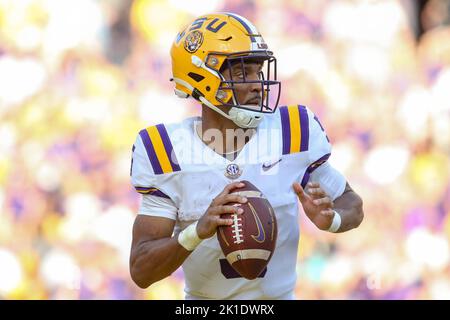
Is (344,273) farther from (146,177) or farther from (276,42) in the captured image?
(146,177)

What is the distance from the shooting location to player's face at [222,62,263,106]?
3.16 metres

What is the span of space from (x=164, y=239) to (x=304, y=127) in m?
0.62

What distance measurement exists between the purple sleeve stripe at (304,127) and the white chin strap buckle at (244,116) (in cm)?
16

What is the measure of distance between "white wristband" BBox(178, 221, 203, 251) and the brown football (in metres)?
0.08

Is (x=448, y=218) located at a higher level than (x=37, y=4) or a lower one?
lower

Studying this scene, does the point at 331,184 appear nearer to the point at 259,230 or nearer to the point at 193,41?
the point at 259,230

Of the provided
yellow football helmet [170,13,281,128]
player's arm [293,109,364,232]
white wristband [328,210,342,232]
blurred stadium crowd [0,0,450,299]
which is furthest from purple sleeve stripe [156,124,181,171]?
blurred stadium crowd [0,0,450,299]

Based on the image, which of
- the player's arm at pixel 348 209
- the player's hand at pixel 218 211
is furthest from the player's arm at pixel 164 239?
the player's arm at pixel 348 209

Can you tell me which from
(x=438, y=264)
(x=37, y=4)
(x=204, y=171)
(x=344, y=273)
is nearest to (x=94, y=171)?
(x=37, y=4)

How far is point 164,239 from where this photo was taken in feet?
9.97

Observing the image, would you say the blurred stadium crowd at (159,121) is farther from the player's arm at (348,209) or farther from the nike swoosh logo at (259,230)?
the nike swoosh logo at (259,230)

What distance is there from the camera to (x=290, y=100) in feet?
18.2

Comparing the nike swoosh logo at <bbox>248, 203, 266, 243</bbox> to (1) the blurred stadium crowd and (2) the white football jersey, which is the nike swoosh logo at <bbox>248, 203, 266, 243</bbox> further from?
(1) the blurred stadium crowd
